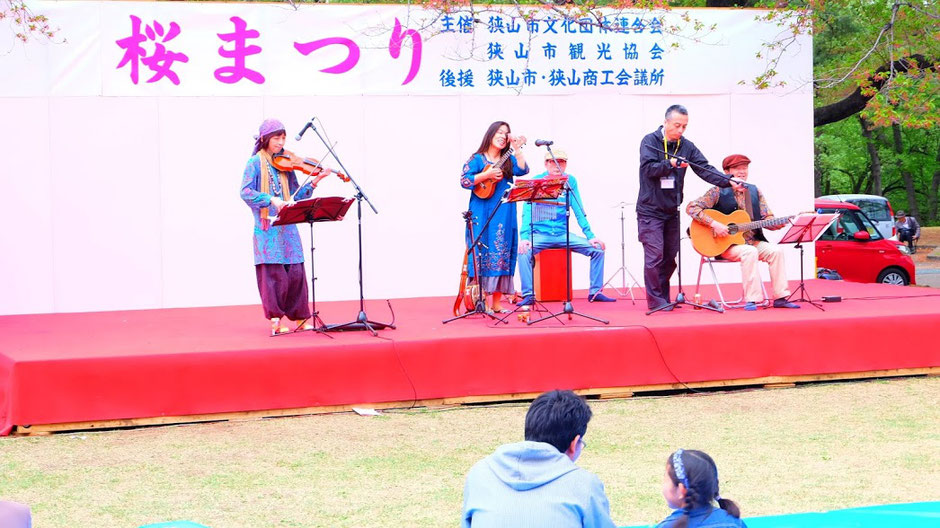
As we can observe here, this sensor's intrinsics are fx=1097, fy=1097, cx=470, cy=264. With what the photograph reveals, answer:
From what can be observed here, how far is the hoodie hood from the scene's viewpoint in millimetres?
2717

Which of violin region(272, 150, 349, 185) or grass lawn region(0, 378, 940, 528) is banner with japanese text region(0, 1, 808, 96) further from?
grass lawn region(0, 378, 940, 528)

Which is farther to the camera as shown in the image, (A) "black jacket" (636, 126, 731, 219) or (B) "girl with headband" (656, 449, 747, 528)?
(A) "black jacket" (636, 126, 731, 219)

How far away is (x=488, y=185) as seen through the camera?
24.9ft

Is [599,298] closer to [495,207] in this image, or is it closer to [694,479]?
[495,207]

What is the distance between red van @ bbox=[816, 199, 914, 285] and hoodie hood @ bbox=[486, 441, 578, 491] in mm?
12264

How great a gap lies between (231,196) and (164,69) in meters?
1.23

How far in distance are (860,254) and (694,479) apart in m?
12.4

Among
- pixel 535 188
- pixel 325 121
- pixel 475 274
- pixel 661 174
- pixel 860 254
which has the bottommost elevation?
pixel 860 254

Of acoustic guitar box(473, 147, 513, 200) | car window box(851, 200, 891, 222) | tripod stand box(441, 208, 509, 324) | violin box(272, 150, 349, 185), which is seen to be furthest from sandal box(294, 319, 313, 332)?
car window box(851, 200, 891, 222)

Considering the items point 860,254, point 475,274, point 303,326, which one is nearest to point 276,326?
point 303,326

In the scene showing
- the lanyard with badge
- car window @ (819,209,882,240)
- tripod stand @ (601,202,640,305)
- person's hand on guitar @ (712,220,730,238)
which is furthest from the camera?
car window @ (819,209,882,240)

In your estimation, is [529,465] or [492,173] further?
[492,173]

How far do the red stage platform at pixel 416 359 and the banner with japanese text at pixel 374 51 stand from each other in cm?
246

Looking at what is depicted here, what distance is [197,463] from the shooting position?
560cm
